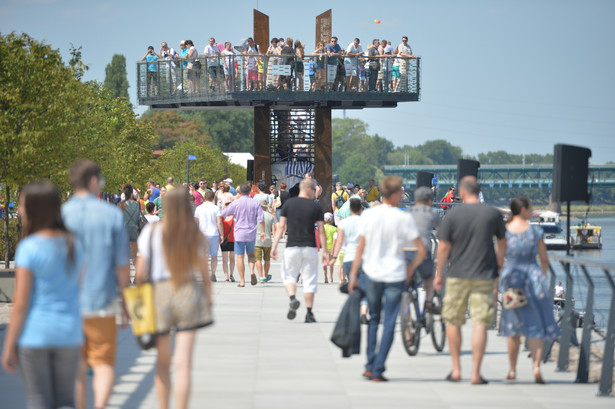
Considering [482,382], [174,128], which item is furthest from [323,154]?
[174,128]

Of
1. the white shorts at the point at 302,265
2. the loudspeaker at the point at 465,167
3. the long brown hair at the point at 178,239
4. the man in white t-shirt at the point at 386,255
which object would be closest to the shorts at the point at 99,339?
the long brown hair at the point at 178,239

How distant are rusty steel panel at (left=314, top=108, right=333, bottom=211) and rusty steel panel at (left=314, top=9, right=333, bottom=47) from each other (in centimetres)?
270

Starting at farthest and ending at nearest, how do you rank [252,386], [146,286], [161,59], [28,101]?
[161,59], [28,101], [252,386], [146,286]

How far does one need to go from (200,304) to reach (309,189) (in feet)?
23.3

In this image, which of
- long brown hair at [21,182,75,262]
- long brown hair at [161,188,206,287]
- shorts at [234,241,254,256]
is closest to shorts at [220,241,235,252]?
shorts at [234,241,254,256]

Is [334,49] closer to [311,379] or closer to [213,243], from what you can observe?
[213,243]

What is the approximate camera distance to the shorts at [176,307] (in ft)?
23.4

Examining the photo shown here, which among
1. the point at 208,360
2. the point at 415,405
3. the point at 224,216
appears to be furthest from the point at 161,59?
the point at 415,405

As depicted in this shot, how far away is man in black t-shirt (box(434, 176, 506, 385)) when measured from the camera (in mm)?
9602

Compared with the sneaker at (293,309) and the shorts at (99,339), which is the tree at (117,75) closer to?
the sneaker at (293,309)

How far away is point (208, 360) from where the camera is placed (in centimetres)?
1116

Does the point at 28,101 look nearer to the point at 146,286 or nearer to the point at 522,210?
the point at 522,210

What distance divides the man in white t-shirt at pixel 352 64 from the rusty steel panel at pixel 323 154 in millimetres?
2831

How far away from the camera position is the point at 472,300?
9711 millimetres
